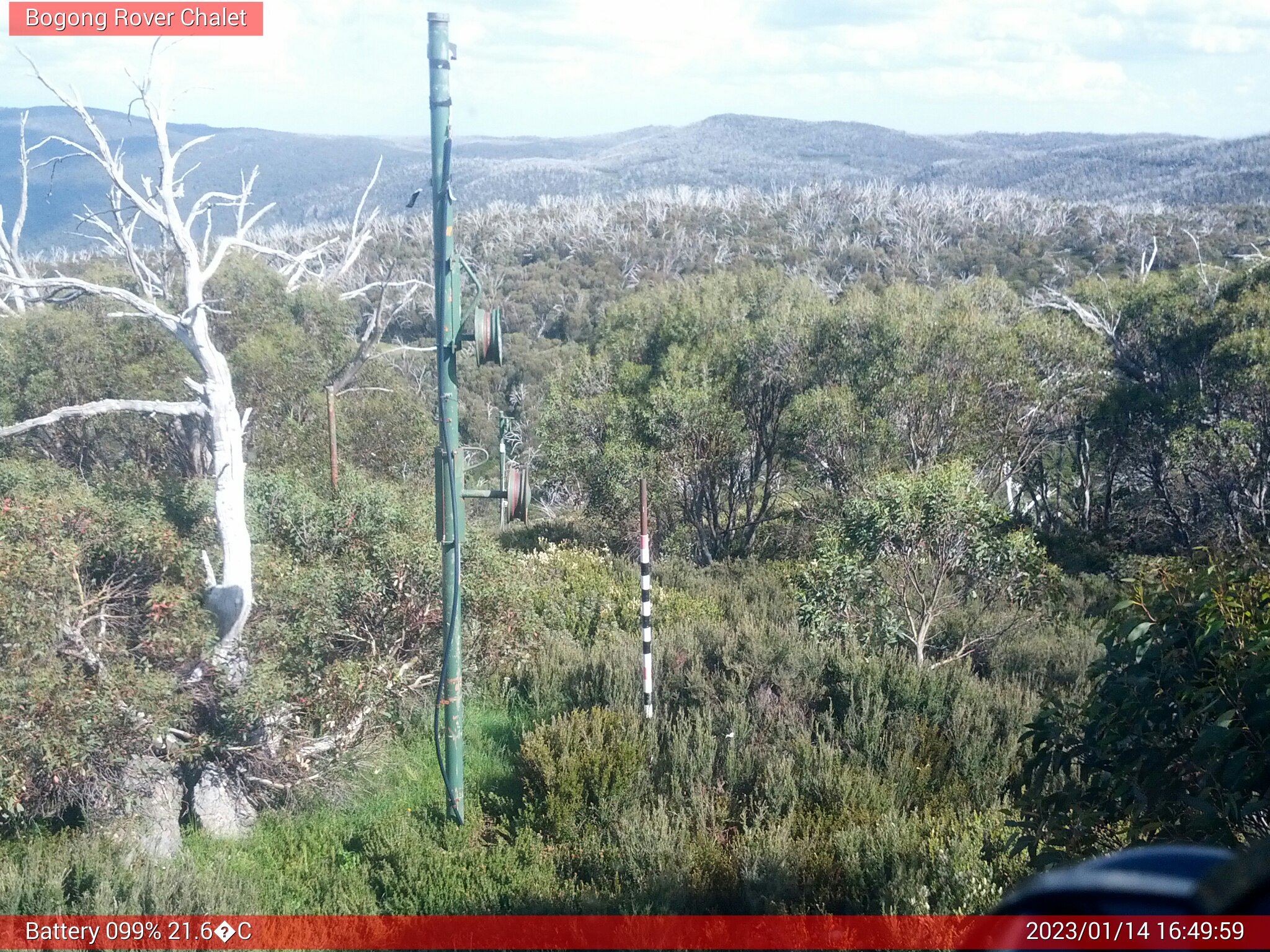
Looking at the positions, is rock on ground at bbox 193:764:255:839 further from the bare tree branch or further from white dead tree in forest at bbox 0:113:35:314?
white dead tree in forest at bbox 0:113:35:314

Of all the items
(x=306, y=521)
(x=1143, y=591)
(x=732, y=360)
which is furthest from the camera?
(x=732, y=360)

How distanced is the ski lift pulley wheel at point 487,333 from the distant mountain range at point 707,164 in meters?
41.8

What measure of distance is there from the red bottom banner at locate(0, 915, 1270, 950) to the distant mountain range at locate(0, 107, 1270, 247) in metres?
42.6

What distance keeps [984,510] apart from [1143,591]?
6714mm

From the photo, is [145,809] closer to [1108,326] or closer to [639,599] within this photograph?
[639,599]

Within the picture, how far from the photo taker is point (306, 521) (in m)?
9.27

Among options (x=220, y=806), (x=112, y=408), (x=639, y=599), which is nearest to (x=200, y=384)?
(x=112, y=408)

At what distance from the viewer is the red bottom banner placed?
4.87 metres

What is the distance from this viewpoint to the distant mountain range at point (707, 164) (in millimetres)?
69500

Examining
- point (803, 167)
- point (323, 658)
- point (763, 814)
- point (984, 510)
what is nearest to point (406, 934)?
point (763, 814)

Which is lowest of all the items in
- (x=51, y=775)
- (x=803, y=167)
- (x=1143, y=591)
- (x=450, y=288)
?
(x=51, y=775)

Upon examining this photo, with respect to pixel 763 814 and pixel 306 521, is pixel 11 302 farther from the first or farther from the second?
pixel 763 814

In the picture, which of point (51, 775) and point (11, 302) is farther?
point (11, 302)

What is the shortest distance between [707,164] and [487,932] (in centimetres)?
12945
